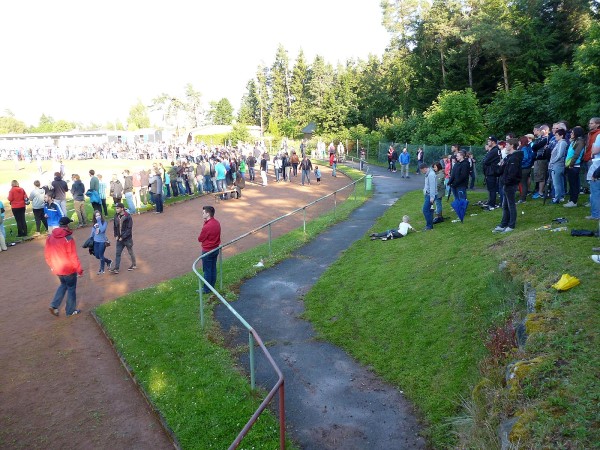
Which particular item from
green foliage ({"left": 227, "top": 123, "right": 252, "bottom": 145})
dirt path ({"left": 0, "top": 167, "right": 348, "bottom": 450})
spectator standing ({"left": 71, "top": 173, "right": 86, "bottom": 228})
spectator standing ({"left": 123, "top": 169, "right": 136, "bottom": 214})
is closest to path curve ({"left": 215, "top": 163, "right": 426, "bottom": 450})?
dirt path ({"left": 0, "top": 167, "right": 348, "bottom": 450})

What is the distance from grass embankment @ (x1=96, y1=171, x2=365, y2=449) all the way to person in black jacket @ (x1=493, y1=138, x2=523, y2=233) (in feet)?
21.1

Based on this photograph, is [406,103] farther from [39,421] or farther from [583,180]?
[39,421]

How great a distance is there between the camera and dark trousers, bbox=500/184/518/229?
10133 millimetres

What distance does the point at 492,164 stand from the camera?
517 inches

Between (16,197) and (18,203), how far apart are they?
239 millimetres

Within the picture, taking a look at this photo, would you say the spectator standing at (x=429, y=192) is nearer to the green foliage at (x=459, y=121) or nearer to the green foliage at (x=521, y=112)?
the green foliage at (x=521, y=112)

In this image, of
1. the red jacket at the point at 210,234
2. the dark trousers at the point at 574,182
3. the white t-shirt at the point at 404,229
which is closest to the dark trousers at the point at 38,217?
the red jacket at the point at 210,234

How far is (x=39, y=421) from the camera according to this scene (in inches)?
256

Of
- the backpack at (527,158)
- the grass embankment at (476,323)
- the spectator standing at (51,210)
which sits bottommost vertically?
the grass embankment at (476,323)

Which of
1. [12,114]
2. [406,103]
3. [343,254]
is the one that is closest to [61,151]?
[406,103]

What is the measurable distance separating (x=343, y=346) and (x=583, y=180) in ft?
32.6

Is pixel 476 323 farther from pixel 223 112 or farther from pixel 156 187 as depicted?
pixel 223 112

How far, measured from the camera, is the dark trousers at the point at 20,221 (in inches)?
669

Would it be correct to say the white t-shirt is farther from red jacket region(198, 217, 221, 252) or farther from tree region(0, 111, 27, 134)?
tree region(0, 111, 27, 134)
